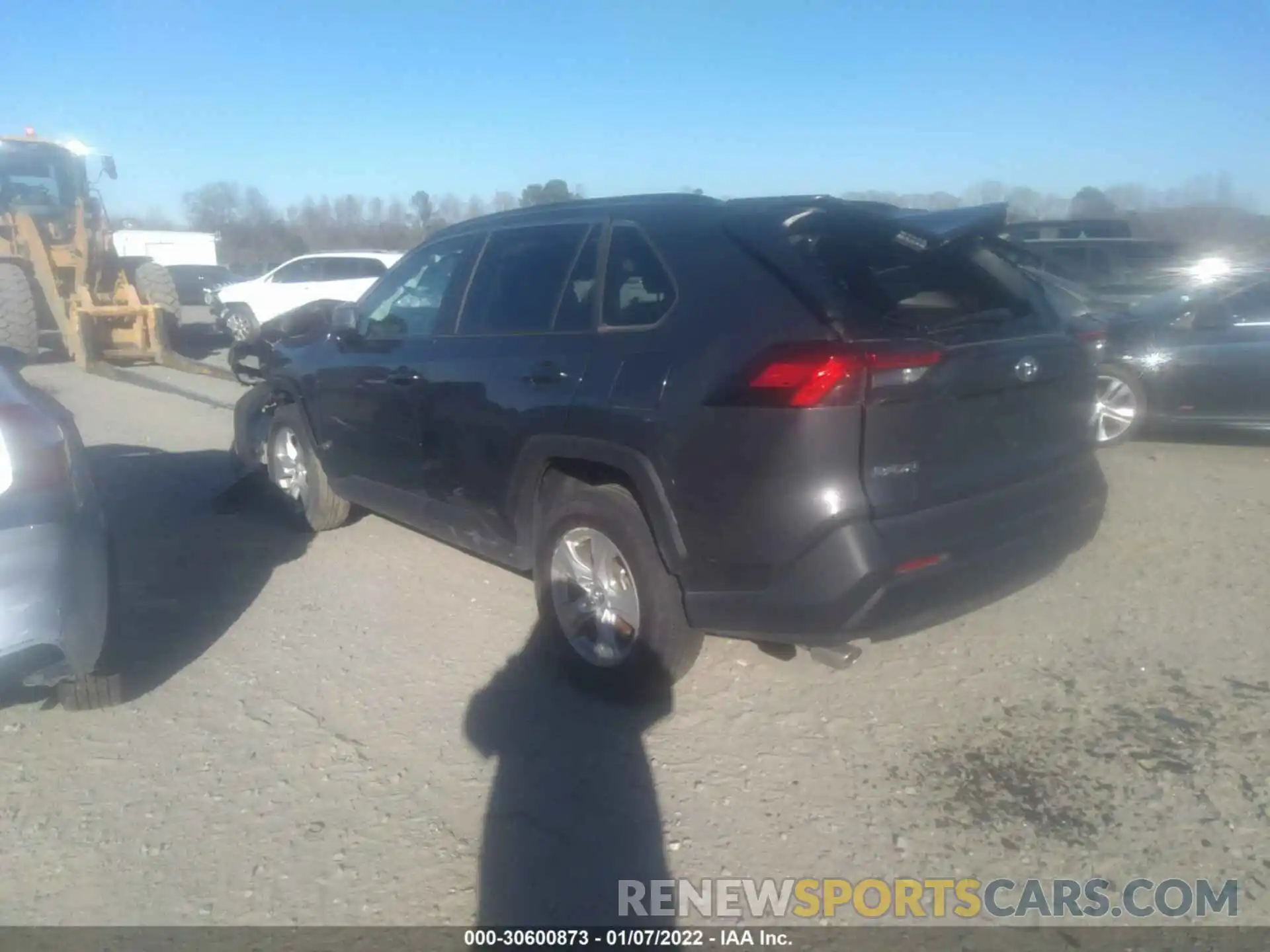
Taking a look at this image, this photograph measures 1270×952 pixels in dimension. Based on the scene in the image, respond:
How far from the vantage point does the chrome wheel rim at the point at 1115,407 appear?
25.8ft

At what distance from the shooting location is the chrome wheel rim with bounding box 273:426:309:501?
6293 millimetres

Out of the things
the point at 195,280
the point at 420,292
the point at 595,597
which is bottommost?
the point at 195,280

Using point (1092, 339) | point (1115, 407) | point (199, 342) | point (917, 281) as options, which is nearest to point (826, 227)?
point (917, 281)

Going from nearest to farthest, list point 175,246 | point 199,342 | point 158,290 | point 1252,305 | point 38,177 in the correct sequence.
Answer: point 1252,305 < point 38,177 < point 158,290 < point 199,342 < point 175,246

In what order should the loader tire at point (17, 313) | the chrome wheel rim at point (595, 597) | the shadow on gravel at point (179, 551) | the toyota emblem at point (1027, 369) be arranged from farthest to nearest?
the loader tire at point (17, 313), the shadow on gravel at point (179, 551), the chrome wheel rim at point (595, 597), the toyota emblem at point (1027, 369)

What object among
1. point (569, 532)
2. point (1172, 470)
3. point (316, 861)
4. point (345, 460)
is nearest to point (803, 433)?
point (569, 532)

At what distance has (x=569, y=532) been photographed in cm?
400

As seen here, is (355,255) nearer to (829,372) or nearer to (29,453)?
(29,453)

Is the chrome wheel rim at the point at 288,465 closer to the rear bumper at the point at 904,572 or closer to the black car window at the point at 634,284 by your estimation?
the black car window at the point at 634,284

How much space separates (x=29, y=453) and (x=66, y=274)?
43.6 ft

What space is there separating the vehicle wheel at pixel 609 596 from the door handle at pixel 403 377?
112cm

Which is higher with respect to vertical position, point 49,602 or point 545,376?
point 545,376

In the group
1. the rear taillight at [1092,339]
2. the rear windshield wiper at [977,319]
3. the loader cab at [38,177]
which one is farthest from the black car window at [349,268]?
the rear windshield wiper at [977,319]

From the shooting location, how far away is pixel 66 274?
14.8 metres
